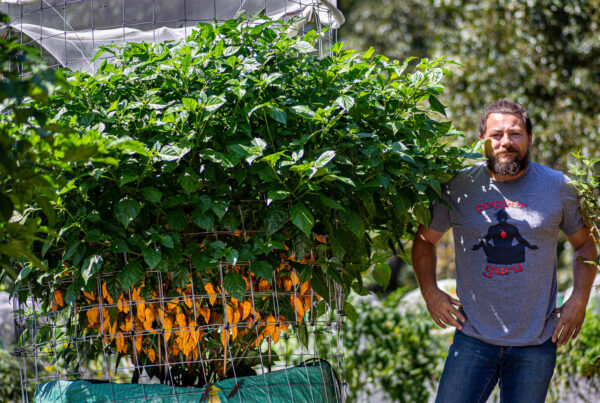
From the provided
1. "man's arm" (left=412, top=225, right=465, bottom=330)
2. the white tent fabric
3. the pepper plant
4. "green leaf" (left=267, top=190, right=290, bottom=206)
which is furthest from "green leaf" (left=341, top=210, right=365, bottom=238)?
the white tent fabric

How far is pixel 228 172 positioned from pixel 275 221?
0.21 metres

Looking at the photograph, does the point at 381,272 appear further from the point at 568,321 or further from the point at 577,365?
the point at 577,365

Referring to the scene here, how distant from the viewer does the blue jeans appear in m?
2.50

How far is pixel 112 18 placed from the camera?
3.01 m

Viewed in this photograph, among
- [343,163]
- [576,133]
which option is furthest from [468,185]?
[576,133]

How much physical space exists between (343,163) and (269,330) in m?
0.68

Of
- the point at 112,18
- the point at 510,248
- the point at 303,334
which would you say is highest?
the point at 112,18

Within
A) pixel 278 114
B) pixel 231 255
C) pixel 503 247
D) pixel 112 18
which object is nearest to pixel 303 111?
pixel 278 114

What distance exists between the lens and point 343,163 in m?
2.01

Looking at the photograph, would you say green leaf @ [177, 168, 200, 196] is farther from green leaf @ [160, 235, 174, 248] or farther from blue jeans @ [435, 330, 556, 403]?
blue jeans @ [435, 330, 556, 403]

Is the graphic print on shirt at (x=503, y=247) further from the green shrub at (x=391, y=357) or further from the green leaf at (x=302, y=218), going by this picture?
the green shrub at (x=391, y=357)

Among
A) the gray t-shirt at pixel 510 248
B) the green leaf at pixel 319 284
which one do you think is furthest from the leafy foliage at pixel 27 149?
the gray t-shirt at pixel 510 248

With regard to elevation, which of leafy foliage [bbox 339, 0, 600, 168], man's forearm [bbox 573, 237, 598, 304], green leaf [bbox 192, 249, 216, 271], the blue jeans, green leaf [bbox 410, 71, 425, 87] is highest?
leafy foliage [bbox 339, 0, 600, 168]

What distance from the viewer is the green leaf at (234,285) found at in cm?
201
